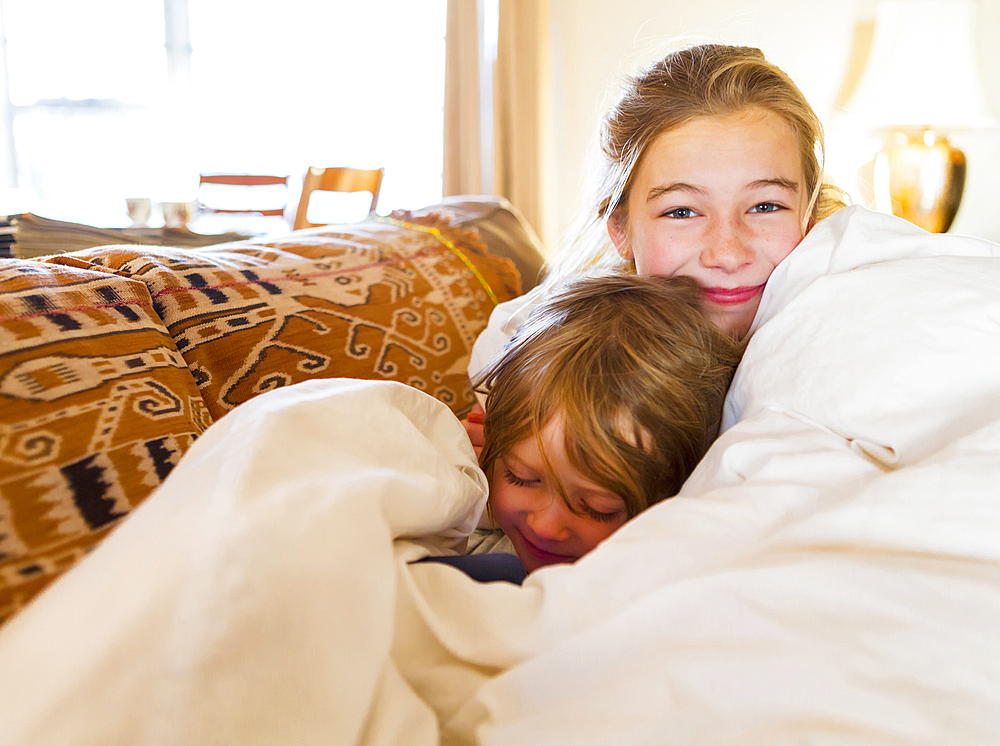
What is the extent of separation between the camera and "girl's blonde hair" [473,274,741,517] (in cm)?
73

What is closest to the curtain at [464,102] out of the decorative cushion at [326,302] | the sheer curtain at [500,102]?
the sheer curtain at [500,102]

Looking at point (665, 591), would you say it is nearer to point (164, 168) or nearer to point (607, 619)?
point (607, 619)

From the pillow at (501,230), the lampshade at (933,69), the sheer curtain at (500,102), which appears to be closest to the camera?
the pillow at (501,230)

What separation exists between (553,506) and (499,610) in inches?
12.0

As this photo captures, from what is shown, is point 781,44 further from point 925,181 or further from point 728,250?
point 728,250

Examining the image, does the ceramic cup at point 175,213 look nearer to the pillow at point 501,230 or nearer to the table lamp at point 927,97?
the pillow at point 501,230

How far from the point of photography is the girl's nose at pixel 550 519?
28.5 inches

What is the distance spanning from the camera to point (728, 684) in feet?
1.22

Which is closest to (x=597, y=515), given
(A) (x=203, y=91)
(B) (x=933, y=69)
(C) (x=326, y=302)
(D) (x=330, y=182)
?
(C) (x=326, y=302)

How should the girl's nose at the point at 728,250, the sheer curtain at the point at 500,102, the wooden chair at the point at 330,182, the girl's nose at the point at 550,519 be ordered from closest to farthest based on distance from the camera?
the girl's nose at the point at 550,519 → the girl's nose at the point at 728,250 → the wooden chair at the point at 330,182 → the sheer curtain at the point at 500,102

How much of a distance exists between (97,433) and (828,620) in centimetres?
49

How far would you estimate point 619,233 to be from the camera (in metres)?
1.13

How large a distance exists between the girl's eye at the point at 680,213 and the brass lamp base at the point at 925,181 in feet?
5.12

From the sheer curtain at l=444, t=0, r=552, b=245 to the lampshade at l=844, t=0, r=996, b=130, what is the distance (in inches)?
51.9
